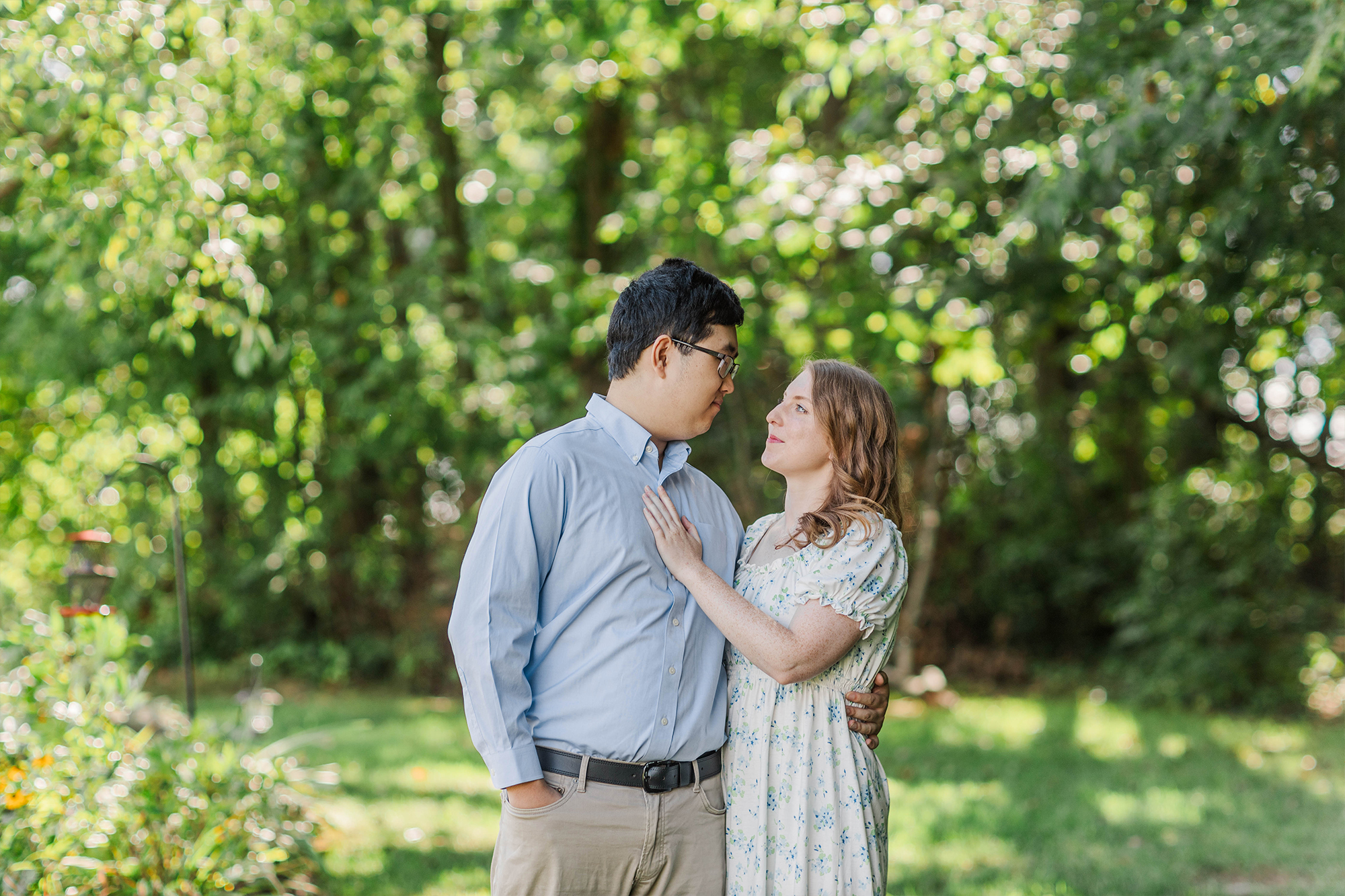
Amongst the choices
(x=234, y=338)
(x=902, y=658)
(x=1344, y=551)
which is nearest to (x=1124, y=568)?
(x=1344, y=551)

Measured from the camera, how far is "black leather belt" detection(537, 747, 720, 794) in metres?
2.19

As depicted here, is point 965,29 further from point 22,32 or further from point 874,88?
point 22,32

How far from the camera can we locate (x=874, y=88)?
522cm

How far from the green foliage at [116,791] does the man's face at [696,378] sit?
252 cm

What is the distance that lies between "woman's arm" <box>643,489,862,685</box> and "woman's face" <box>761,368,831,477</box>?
35 cm

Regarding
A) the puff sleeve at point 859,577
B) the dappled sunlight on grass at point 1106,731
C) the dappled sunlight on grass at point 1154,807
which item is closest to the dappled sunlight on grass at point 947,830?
the dappled sunlight on grass at point 1154,807

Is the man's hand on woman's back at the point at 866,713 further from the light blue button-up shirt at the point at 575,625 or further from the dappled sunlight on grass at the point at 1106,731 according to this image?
the dappled sunlight on grass at the point at 1106,731

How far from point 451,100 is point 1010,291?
18.8 ft

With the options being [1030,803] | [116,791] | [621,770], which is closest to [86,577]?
[116,791]

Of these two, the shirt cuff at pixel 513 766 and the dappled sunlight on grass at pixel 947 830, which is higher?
the shirt cuff at pixel 513 766

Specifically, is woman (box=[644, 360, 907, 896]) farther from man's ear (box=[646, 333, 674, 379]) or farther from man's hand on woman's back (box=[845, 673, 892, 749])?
man's ear (box=[646, 333, 674, 379])

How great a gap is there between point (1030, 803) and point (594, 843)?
4.47 m

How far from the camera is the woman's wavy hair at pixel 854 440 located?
97.8 inches

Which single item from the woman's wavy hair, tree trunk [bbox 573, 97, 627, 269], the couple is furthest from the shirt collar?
tree trunk [bbox 573, 97, 627, 269]
